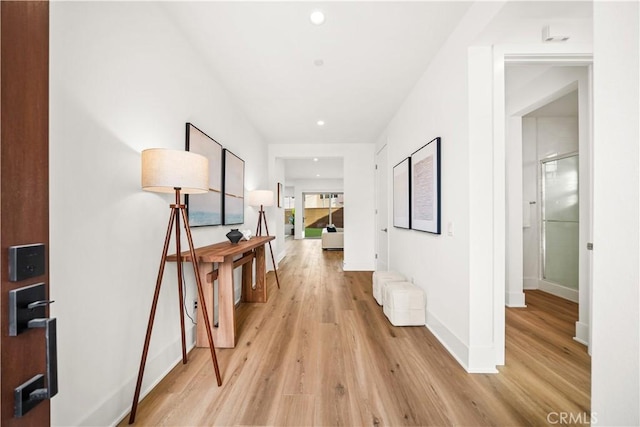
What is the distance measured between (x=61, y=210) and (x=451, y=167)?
7.97 ft

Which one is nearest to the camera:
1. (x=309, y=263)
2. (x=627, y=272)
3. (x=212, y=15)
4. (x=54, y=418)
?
(x=627, y=272)

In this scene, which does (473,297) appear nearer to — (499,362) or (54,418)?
(499,362)

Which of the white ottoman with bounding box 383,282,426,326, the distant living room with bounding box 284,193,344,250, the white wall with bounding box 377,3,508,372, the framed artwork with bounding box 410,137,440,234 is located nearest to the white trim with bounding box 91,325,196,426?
the white ottoman with bounding box 383,282,426,326

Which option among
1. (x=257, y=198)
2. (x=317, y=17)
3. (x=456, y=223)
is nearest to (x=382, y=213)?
(x=257, y=198)

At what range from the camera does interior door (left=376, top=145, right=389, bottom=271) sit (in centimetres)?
437

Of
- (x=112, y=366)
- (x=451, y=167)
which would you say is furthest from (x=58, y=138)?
(x=451, y=167)

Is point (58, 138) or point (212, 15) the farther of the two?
point (212, 15)

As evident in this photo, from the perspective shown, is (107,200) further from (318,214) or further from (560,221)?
(318,214)

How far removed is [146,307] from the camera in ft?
5.39

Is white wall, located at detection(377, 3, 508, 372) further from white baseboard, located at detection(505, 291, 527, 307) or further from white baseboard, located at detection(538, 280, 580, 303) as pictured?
white baseboard, located at detection(538, 280, 580, 303)

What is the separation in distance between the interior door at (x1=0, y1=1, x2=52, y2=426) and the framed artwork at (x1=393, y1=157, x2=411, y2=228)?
293 centimetres

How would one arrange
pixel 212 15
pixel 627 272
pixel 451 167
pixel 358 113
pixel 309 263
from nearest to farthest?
pixel 627 272, pixel 212 15, pixel 451 167, pixel 358 113, pixel 309 263

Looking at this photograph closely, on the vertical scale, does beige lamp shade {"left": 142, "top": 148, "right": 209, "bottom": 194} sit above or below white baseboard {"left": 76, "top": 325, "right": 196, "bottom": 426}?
above

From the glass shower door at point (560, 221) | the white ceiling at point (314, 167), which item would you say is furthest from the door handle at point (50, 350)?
the white ceiling at point (314, 167)
